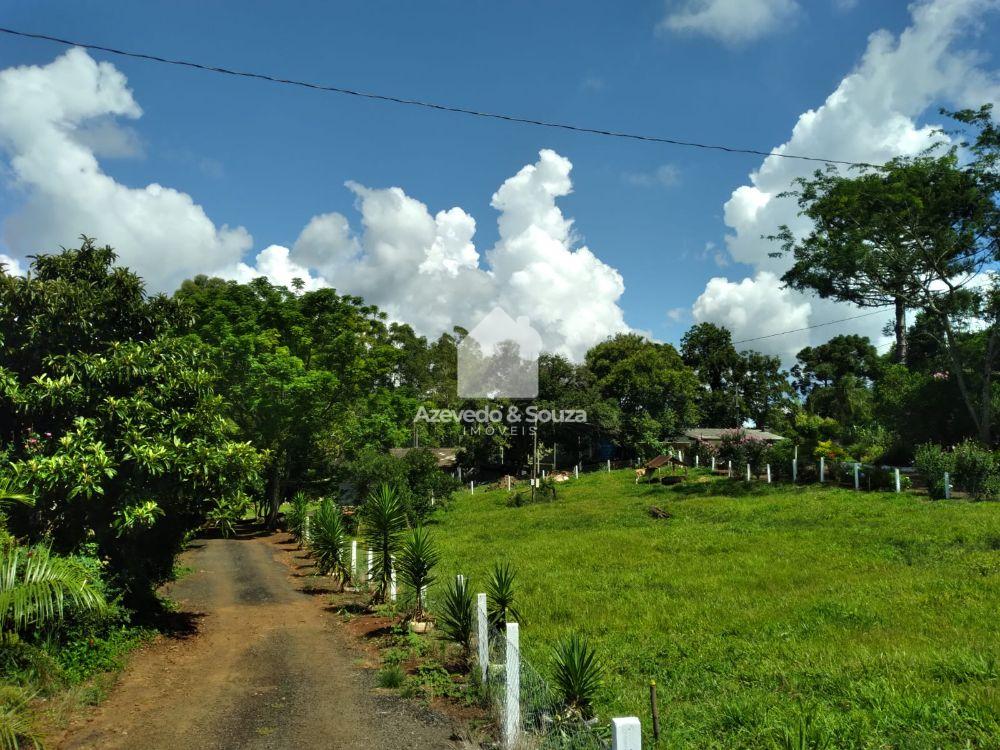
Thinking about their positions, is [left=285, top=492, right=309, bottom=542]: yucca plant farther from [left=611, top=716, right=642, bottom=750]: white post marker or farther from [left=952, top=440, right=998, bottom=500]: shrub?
[left=952, top=440, right=998, bottom=500]: shrub

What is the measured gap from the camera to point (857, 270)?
28953 mm

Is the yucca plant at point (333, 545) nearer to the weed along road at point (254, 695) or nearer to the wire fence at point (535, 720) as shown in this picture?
the weed along road at point (254, 695)

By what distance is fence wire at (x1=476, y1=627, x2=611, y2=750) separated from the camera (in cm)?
580

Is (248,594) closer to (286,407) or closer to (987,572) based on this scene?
(286,407)

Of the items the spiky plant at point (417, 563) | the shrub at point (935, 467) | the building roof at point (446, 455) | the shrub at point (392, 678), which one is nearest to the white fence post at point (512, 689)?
the shrub at point (392, 678)

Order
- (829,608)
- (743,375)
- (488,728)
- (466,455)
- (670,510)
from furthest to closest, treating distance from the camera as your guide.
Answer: (743,375) → (466,455) → (670,510) → (829,608) → (488,728)

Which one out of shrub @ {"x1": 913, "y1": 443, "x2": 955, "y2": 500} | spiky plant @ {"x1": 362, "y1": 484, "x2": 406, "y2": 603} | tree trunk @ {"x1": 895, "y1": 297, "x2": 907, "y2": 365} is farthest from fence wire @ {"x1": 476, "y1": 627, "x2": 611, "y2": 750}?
tree trunk @ {"x1": 895, "y1": 297, "x2": 907, "y2": 365}

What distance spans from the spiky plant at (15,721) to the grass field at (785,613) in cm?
570

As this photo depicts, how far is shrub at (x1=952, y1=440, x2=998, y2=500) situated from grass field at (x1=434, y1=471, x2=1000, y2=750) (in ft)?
6.41

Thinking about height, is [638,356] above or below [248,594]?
above

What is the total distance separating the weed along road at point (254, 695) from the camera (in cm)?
699

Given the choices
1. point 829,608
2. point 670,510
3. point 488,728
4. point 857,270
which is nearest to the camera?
point 488,728

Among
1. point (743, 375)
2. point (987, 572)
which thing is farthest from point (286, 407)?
point (743, 375)

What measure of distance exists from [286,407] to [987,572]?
75.2ft
